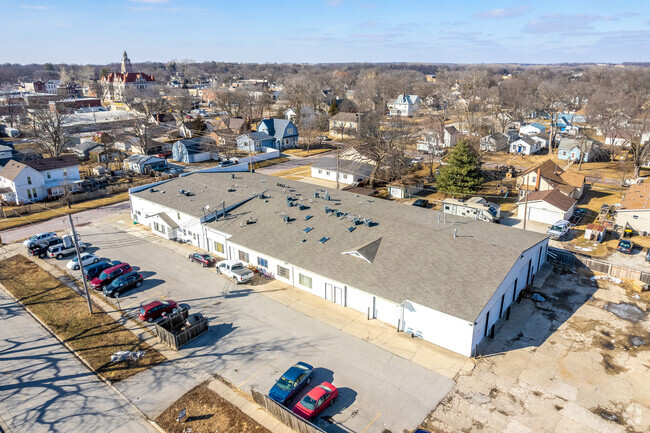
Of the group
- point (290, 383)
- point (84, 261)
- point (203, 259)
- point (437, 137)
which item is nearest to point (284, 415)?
point (290, 383)

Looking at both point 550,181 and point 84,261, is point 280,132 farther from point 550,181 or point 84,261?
point 84,261

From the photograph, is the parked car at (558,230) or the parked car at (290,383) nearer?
the parked car at (290,383)

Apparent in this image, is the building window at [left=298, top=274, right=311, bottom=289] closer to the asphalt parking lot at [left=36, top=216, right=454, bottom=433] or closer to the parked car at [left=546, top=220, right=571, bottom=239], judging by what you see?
the asphalt parking lot at [left=36, top=216, right=454, bottom=433]

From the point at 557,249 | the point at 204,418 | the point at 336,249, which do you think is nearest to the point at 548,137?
the point at 557,249

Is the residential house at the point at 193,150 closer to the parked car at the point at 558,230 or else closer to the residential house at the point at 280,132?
the residential house at the point at 280,132

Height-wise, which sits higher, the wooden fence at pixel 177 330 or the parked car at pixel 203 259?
the parked car at pixel 203 259

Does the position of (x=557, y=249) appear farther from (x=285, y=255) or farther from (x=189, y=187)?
(x=189, y=187)

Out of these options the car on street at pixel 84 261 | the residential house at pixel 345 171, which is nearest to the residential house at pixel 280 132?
the residential house at pixel 345 171
